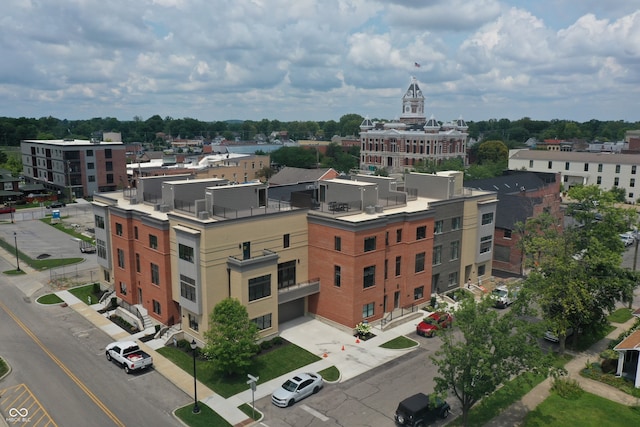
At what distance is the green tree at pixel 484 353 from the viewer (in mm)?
24516

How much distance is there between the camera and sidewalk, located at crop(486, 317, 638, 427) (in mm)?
29828

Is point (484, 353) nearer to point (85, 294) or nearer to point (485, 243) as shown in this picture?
point (485, 243)

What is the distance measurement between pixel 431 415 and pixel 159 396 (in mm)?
17485

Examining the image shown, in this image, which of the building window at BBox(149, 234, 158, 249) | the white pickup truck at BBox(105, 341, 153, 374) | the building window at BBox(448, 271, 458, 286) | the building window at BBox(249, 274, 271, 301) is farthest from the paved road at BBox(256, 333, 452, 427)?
the building window at BBox(149, 234, 158, 249)

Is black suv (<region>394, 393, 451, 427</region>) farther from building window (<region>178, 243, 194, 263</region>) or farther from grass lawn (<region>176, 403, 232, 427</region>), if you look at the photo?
building window (<region>178, 243, 194, 263</region>)

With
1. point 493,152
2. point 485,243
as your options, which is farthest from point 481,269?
point 493,152

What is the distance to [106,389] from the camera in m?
32.8

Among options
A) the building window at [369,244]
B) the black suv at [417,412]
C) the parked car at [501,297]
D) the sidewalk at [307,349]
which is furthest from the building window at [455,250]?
the black suv at [417,412]

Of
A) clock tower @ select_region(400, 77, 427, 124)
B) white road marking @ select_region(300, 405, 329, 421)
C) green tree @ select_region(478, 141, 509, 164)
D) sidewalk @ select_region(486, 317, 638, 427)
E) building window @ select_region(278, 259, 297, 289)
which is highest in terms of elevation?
clock tower @ select_region(400, 77, 427, 124)

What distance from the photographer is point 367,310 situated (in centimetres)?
4244

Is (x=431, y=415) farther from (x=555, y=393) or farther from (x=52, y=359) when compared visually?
(x=52, y=359)

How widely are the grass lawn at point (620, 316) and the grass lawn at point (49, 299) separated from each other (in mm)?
53610

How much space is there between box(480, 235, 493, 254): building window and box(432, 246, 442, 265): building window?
6.77 m

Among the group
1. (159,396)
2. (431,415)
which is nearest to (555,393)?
(431,415)
